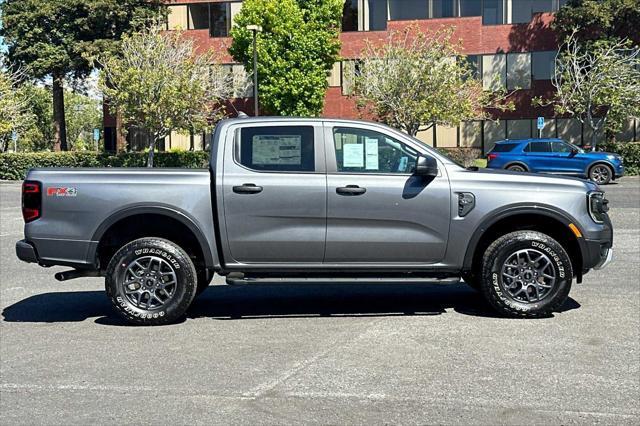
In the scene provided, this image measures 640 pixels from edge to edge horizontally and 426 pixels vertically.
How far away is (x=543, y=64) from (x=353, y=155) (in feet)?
127

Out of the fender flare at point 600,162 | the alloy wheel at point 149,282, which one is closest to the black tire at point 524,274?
the alloy wheel at point 149,282

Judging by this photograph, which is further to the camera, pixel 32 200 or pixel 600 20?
pixel 600 20

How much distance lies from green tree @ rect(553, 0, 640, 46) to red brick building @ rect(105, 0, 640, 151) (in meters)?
2.61

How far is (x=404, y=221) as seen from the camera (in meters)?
7.17

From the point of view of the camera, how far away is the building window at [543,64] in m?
42.9

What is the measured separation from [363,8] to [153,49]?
43.4 feet

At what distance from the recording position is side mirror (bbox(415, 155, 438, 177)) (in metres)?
7.06

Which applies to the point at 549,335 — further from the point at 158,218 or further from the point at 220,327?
the point at 158,218

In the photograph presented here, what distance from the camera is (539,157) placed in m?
27.5

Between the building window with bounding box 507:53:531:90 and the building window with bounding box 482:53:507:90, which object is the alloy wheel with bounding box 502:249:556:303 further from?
the building window with bounding box 507:53:531:90

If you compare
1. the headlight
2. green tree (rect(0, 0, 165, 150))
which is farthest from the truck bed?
green tree (rect(0, 0, 165, 150))

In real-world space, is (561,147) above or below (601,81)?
below

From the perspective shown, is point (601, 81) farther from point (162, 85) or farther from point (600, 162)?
point (162, 85)

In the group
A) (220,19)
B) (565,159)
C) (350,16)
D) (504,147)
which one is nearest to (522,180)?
(565,159)
